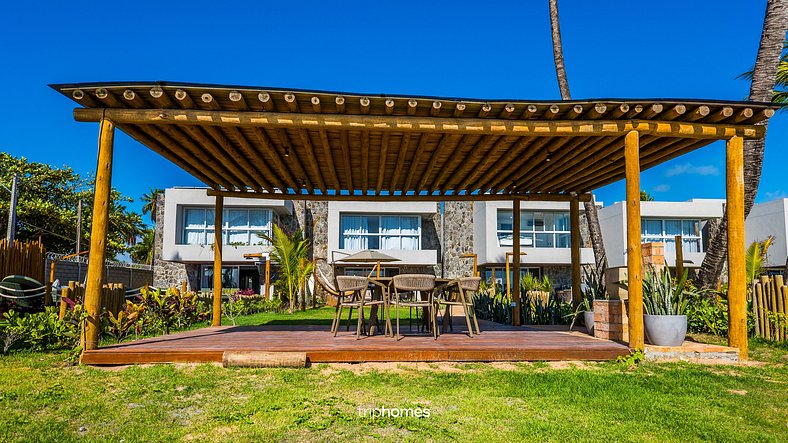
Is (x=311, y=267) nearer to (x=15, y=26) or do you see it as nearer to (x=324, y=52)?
(x=324, y=52)

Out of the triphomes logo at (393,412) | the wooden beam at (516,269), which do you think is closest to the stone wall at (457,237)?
the wooden beam at (516,269)

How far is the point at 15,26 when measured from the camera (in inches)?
1407

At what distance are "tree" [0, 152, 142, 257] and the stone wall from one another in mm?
18569

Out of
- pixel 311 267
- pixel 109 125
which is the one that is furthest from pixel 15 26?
pixel 109 125

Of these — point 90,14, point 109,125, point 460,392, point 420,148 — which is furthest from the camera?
point 90,14

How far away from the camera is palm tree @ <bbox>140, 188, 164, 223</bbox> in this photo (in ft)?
150

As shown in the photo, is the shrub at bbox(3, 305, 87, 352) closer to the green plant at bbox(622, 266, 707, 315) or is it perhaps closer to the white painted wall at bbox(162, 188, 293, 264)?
the green plant at bbox(622, 266, 707, 315)

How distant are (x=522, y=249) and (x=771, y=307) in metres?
18.4

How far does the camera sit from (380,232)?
27.8 metres

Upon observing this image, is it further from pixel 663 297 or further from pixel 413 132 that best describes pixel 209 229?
pixel 663 297

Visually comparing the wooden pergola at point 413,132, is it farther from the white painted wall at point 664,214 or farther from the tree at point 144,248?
the tree at point 144,248

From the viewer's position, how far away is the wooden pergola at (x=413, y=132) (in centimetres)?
615

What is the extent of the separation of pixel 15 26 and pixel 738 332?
42.8 meters

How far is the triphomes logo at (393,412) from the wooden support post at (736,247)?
4.55 meters
